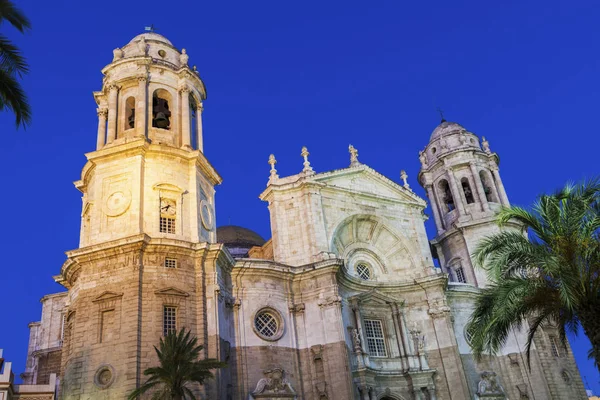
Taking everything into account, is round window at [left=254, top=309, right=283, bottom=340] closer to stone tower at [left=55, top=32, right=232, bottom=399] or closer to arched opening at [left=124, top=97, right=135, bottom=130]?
stone tower at [left=55, top=32, right=232, bottom=399]

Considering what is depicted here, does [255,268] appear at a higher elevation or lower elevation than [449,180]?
lower

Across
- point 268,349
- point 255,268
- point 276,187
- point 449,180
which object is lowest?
point 268,349

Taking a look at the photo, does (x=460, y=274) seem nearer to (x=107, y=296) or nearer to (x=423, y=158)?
(x=423, y=158)

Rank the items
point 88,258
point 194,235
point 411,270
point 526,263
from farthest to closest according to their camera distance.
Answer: point 411,270, point 194,235, point 88,258, point 526,263

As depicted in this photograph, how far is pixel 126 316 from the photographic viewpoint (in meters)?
23.6

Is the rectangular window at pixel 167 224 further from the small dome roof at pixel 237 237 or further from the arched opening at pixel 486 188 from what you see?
the arched opening at pixel 486 188

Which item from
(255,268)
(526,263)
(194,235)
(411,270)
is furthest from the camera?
(411,270)

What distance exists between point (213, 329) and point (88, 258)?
6503mm

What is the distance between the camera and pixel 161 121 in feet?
102

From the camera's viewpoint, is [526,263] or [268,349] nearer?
[526,263]

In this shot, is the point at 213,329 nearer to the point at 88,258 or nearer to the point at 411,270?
the point at 88,258

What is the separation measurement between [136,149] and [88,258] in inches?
234

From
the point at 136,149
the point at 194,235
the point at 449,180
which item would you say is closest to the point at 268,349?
the point at 194,235

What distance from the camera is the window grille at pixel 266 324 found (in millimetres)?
28672
